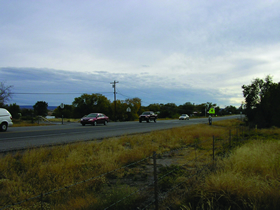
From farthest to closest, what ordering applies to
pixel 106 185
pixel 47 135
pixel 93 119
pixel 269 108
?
1. pixel 269 108
2. pixel 93 119
3. pixel 47 135
4. pixel 106 185

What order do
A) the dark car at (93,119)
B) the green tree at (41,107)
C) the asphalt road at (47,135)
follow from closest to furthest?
the asphalt road at (47,135), the dark car at (93,119), the green tree at (41,107)

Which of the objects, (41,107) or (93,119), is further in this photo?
(41,107)

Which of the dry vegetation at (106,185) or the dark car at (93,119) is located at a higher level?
the dark car at (93,119)

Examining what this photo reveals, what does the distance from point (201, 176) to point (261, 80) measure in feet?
132

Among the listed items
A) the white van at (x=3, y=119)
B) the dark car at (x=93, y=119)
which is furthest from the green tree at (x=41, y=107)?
the white van at (x=3, y=119)

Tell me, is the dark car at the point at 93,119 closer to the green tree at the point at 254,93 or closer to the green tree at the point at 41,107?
the green tree at the point at 254,93

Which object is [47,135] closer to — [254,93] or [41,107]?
[254,93]

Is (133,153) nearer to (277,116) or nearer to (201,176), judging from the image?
(201,176)

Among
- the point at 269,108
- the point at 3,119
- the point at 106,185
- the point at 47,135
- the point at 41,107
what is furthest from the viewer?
the point at 41,107

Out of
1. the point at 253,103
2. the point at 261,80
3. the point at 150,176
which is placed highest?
the point at 261,80

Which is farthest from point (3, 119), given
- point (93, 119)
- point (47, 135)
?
point (93, 119)

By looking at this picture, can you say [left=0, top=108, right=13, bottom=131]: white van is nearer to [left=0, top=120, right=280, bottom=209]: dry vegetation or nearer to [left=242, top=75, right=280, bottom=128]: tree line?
[left=0, top=120, right=280, bottom=209]: dry vegetation

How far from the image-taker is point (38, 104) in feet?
379

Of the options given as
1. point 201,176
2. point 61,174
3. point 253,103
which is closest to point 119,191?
point 61,174
